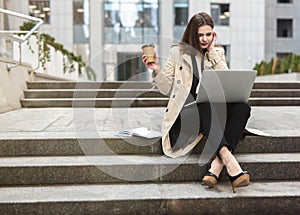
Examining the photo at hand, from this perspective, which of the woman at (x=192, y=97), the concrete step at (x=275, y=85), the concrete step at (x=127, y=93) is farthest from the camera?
the concrete step at (x=275, y=85)

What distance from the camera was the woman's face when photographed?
2.66 m

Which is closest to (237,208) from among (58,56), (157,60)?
(157,60)

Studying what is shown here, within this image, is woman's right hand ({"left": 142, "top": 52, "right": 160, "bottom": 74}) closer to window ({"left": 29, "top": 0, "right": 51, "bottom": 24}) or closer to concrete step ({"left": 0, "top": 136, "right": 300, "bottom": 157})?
concrete step ({"left": 0, "top": 136, "right": 300, "bottom": 157})

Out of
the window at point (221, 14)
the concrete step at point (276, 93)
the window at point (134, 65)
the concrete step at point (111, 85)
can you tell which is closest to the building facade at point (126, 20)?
the window at point (221, 14)

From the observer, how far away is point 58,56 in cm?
933

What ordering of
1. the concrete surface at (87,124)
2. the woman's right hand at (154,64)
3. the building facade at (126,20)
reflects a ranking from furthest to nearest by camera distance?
the building facade at (126,20) < the concrete surface at (87,124) < the woman's right hand at (154,64)

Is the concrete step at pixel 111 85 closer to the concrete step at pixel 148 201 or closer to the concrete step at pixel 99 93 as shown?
the concrete step at pixel 99 93

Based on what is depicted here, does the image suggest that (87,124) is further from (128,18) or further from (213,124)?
(128,18)

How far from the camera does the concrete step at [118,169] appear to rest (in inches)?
99.1

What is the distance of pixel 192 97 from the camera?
2.74 m

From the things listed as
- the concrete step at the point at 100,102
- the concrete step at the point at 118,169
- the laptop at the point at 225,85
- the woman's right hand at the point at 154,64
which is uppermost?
the woman's right hand at the point at 154,64

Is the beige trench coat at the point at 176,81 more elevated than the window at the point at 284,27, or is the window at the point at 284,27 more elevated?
the window at the point at 284,27

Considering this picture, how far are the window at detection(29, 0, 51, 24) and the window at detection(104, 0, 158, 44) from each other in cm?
292

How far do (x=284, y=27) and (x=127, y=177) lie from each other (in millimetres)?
23468
